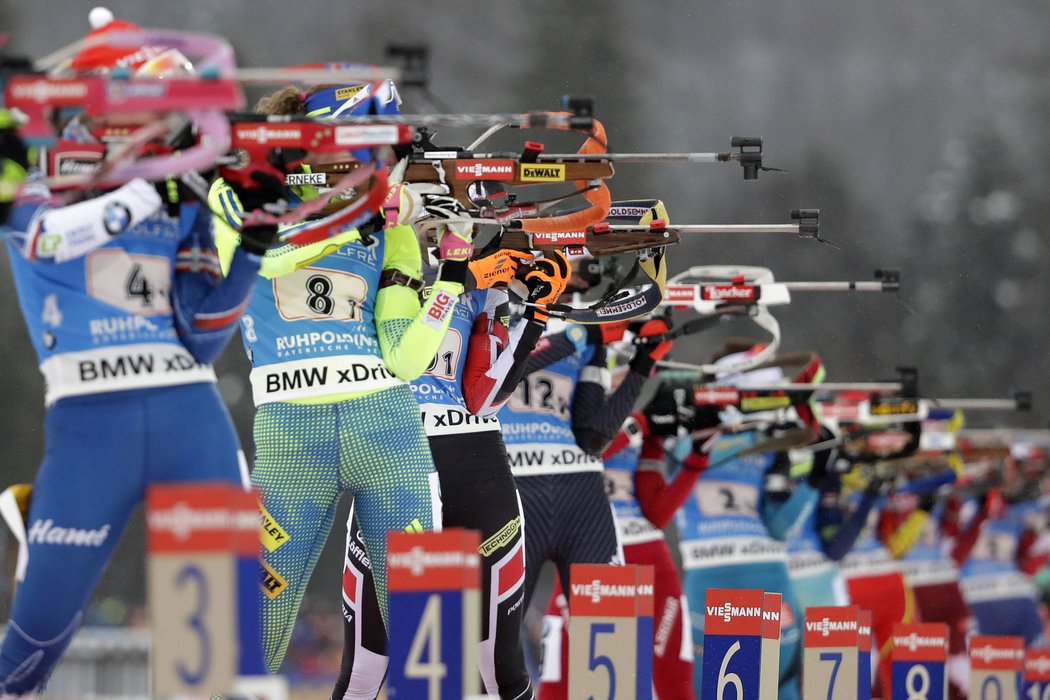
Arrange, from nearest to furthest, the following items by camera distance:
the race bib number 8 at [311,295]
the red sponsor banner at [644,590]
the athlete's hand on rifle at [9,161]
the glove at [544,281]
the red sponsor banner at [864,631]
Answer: the athlete's hand on rifle at [9,161] < the red sponsor banner at [644,590] < the race bib number 8 at [311,295] < the glove at [544,281] < the red sponsor banner at [864,631]

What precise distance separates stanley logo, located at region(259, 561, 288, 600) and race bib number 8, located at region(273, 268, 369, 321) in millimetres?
710

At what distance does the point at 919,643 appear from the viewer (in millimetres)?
5586

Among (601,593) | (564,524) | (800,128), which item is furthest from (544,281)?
(800,128)

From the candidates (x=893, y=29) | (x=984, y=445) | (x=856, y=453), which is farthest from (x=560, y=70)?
(x=856, y=453)

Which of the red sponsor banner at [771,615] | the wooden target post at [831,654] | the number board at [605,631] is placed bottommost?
the wooden target post at [831,654]

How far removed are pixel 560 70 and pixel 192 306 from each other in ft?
53.4

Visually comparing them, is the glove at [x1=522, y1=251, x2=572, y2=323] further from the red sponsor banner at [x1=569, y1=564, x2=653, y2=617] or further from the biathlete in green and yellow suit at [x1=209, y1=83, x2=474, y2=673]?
the red sponsor banner at [x1=569, y1=564, x2=653, y2=617]

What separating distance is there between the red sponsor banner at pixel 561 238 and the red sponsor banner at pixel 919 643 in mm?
1723

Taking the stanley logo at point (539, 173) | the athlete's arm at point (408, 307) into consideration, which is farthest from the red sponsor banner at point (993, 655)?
the athlete's arm at point (408, 307)

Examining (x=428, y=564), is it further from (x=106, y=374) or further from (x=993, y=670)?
(x=993, y=670)

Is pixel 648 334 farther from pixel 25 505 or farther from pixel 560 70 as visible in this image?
pixel 560 70

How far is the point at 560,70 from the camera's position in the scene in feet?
65.1

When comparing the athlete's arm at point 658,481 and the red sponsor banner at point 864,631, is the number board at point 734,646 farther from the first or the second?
the athlete's arm at point 658,481

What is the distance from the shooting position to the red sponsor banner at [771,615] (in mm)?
5094
